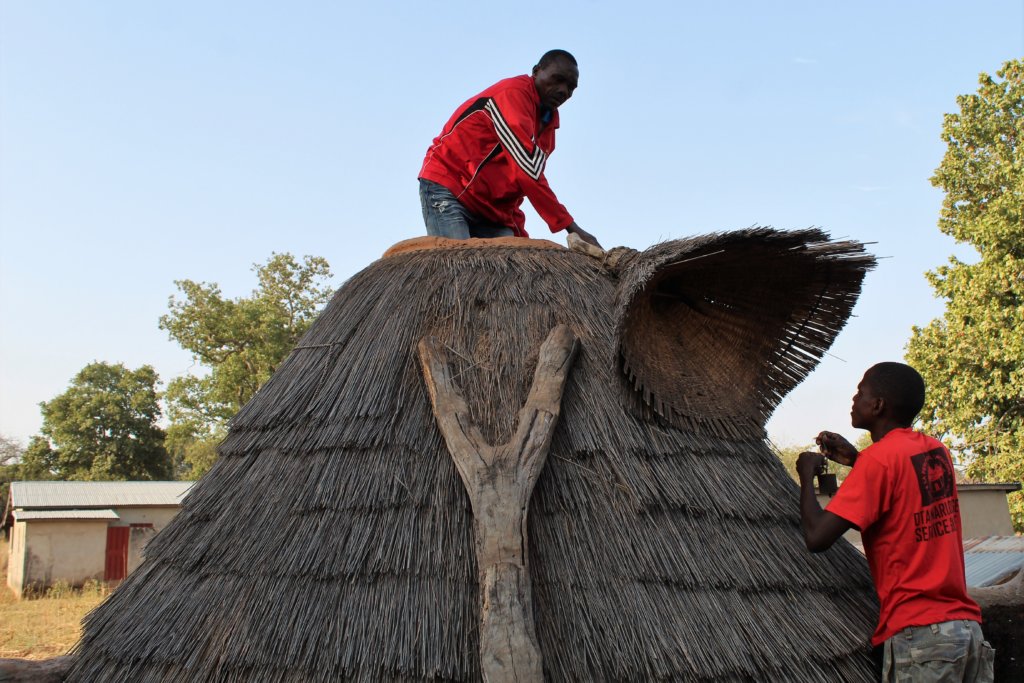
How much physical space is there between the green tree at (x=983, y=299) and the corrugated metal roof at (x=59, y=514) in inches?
711

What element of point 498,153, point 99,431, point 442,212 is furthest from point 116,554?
point 498,153

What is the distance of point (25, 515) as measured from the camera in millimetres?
17078

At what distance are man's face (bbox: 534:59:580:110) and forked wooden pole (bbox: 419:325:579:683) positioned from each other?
1348 mm

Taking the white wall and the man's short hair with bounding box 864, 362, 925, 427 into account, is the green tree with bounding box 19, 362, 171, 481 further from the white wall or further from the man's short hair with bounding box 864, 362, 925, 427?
the man's short hair with bounding box 864, 362, 925, 427

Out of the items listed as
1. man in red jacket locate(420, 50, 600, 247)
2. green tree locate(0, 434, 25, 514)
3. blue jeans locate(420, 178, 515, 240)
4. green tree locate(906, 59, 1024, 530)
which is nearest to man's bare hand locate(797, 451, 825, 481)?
man in red jacket locate(420, 50, 600, 247)

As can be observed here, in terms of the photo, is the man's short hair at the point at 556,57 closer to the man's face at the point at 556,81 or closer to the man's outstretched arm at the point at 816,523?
the man's face at the point at 556,81

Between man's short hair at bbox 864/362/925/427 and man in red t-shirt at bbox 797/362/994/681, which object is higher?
man's short hair at bbox 864/362/925/427

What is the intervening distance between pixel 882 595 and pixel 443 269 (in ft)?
6.38

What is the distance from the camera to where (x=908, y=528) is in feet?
7.71

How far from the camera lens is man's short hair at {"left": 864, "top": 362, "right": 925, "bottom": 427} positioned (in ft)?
8.32

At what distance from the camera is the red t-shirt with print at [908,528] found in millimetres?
2273

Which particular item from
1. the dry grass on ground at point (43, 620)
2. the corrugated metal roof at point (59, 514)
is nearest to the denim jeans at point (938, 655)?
the dry grass on ground at point (43, 620)

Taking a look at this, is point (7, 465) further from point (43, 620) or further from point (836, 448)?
point (836, 448)

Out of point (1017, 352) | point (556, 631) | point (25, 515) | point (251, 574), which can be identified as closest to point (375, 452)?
point (251, 574)
